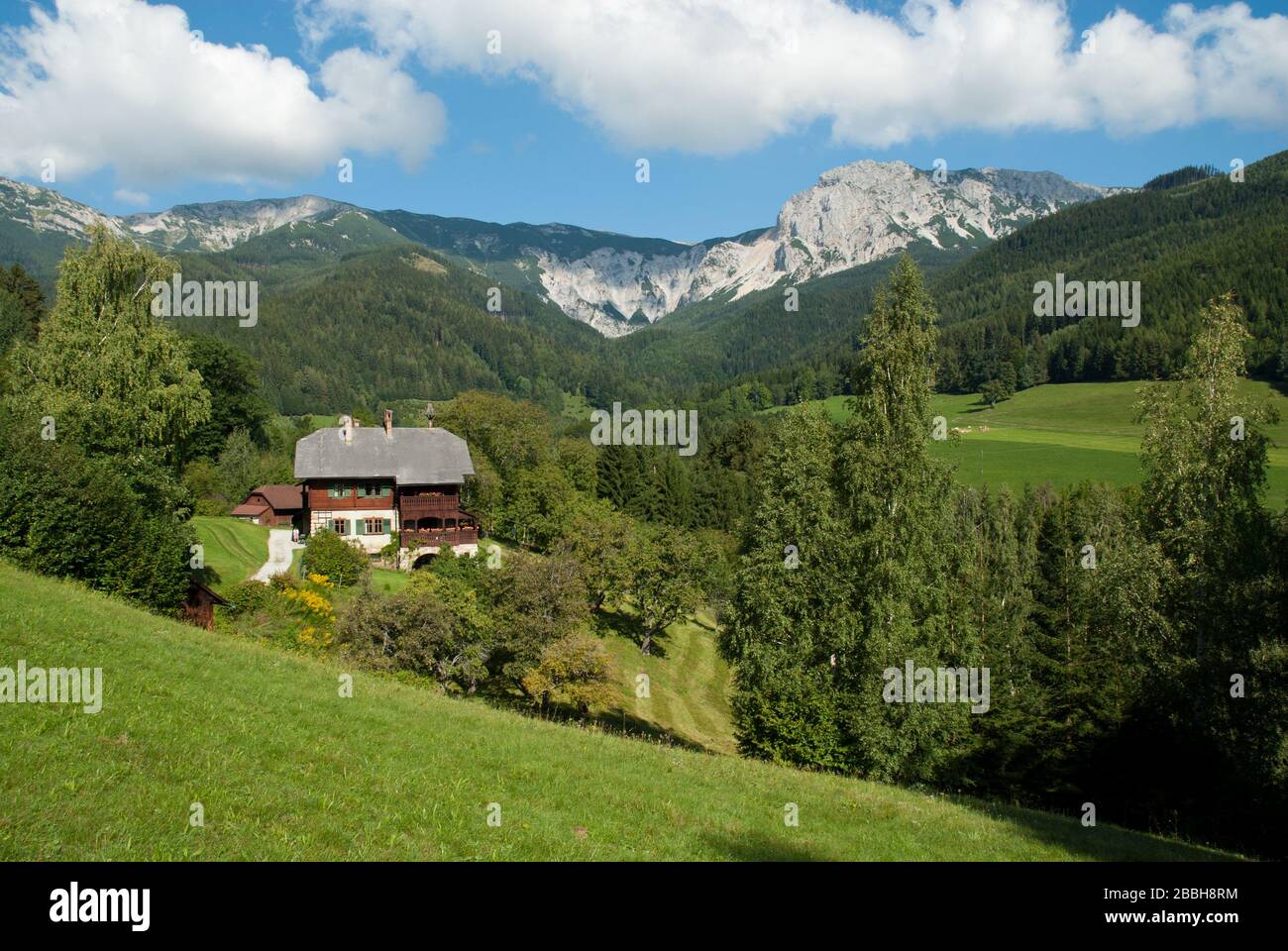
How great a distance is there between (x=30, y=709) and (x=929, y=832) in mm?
14633

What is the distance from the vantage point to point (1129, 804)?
25.3 meters

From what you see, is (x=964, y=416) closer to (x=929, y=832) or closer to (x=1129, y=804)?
(x=1129, y=804)

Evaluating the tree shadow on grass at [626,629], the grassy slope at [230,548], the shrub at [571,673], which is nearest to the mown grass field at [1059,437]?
the tree shadow on grass at [626,629]

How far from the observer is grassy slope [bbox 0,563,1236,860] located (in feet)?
27.9

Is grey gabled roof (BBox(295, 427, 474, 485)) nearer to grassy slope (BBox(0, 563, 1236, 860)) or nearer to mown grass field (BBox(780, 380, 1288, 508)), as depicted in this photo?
mown grass field (BBox(780, 380, 1288, 508))

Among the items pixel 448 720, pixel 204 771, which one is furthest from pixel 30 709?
pixel 448 720

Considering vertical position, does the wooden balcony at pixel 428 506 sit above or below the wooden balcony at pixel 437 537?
above

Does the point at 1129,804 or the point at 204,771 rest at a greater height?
the point at 204,771

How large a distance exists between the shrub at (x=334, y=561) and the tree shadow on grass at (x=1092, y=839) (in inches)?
1414

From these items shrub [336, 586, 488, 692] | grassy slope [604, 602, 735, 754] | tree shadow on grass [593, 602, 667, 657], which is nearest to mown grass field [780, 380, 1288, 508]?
grassy slope [604, 602, 735, 754]

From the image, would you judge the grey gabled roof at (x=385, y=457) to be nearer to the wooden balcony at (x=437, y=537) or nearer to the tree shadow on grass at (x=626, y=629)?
the wooden balcony at (x=437, y=537)

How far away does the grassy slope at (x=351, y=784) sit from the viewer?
8508 mm
